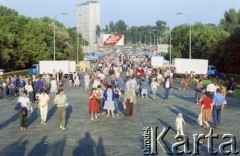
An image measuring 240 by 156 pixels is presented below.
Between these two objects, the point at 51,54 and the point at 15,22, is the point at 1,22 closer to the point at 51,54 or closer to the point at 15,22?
the point at 15,22

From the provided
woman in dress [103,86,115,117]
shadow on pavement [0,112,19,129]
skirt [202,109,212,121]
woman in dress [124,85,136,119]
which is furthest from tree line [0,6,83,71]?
skirt [202,109,212,121]

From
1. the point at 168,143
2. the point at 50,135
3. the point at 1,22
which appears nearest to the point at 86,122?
the point at 50,135

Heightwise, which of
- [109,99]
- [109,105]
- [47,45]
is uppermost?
[47,45]

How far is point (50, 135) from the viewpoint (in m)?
17.4

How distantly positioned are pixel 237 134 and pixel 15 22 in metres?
61.0

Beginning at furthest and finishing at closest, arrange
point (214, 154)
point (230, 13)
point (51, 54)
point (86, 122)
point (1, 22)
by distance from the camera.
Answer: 1. point (230, 13)
2. point (51, 54)
3. point (1, 22)
4. point (86, 122)
5. point (214, 154)

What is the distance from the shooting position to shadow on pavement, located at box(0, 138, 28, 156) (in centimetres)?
1433

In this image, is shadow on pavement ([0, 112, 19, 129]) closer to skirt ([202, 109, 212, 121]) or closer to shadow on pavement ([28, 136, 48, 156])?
shadow on pavement ([28, 136, 48, 156])

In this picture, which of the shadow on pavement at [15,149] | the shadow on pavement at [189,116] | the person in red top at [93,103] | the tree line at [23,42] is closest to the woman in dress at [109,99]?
the person in red top at [93,103]

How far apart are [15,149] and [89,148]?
2.35 metres

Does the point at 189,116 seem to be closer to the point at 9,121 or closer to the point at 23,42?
the point at 9,121

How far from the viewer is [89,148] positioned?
15031 mm

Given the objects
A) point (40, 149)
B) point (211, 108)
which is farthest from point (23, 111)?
point (211, 108)

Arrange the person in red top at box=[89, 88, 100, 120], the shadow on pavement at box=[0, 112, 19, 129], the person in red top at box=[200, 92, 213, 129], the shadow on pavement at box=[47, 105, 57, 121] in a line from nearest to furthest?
the person in red top at box=[200, 92, 213, 129]
the shadow on pavement at box=[0, 112, 19, 129]
the person in red top at box=[89, 88, 100, 120]
the shadow on pavement at box=[47, 105, 57, 121]
